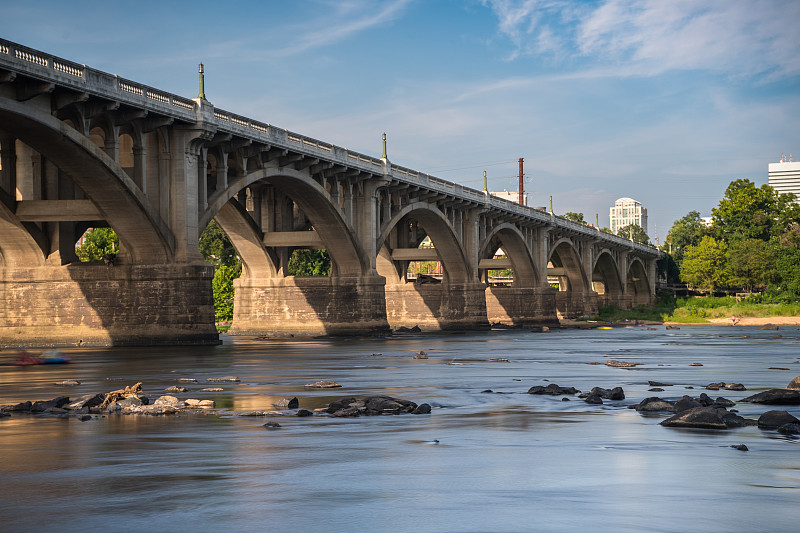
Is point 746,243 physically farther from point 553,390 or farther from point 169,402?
point 169,402

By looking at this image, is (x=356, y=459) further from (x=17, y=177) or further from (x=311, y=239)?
(x=311, y=239)

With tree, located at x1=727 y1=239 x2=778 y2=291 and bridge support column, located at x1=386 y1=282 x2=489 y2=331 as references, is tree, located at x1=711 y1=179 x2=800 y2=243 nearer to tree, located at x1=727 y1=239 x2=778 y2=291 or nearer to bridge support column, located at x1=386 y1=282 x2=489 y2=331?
tree, located at x1=727 y1=239 x2=778 y2=291

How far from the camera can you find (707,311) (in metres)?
120

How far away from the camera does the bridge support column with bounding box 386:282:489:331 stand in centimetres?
9006

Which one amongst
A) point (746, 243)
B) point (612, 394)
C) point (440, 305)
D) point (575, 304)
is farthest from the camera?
point (746, 243)

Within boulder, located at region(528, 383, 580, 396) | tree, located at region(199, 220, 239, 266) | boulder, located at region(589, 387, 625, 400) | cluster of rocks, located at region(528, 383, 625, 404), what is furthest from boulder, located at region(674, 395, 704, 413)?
tree, located at region(199, 220, 239, 266)

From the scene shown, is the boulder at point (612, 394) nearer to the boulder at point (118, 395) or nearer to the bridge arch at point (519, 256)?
the boulder at point (118, 395)

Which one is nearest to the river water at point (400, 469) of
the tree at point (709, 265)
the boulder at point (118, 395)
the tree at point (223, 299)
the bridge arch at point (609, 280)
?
the boulder at point (118, 395)

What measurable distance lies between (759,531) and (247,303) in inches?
2527

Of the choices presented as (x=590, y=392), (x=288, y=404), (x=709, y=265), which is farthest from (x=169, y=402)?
(x=709, y=265)

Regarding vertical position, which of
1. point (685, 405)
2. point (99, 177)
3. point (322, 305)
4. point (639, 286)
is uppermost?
point (99, 177)

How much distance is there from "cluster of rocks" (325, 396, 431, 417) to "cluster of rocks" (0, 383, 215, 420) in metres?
3.48

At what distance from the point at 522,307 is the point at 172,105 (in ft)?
216

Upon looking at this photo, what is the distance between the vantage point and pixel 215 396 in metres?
27.2
